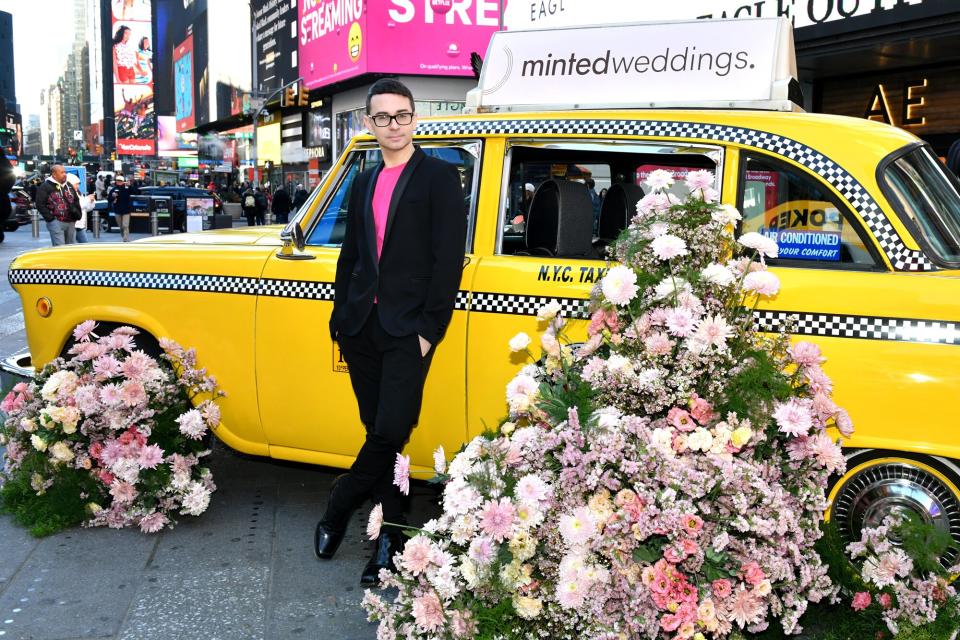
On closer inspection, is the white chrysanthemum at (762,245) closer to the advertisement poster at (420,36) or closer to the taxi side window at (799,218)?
the taxi side window at (799,218)

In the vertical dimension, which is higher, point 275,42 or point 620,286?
point 275,42

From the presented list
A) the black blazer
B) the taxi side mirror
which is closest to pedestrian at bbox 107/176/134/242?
the taxi side mirror

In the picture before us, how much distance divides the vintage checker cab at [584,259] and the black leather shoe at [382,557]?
0.39m

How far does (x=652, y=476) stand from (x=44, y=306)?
12.1 feet

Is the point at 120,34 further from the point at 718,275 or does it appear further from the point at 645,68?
the point at 718,275

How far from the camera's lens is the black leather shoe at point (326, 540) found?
4.30 m

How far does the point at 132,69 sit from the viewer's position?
11625 centimetres

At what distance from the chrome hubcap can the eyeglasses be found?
2224 millimetres

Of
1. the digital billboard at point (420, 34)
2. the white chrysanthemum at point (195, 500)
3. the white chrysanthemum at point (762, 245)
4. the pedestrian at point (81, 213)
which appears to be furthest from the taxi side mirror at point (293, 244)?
the digital billboard at point (420, 34)

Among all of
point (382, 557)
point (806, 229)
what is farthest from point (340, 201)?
point (806, 229)

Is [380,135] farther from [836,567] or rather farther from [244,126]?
[244,126]

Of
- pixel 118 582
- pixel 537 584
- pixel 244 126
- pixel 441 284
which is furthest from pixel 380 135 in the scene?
pixel 244 126

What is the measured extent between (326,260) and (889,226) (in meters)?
2.43

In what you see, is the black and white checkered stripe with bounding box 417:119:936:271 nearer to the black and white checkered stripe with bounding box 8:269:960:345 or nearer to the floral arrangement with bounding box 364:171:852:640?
the black and white checkered stripe with bounding box 8:269:960:345
